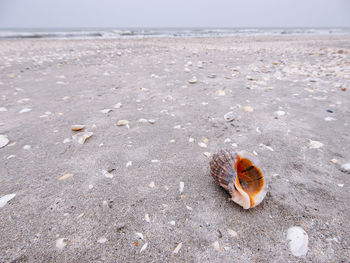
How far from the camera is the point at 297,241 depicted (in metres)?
1.37

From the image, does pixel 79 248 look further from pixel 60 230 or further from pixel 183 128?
pixel 183 128

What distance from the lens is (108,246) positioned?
1325mm

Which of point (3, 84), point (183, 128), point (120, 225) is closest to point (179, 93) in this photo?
point (183, 128)

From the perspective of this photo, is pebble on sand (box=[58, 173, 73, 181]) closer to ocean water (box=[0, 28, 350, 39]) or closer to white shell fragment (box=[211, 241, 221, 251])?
white shell fragment (box=[211, 241, 221, 251])

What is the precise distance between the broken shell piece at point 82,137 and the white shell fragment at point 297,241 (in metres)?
2.34

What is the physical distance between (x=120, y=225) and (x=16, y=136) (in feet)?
7.01

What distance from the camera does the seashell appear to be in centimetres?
156

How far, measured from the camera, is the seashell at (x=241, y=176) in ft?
5.13

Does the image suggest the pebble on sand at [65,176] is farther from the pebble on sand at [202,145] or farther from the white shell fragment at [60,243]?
the pebble on sand at [202,145]

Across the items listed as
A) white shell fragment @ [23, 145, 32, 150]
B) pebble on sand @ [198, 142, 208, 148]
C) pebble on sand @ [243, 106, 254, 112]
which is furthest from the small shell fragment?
white shell fragment @ [23, 145, 32, 150]

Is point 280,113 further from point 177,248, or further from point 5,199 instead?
point 5,199

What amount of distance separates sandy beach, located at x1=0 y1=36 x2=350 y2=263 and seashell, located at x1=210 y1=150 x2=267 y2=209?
93 millimetres

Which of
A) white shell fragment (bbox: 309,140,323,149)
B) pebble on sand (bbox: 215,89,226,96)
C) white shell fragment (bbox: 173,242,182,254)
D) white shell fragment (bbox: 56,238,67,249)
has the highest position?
pebble on sand (bbox: 215,89,226,96)

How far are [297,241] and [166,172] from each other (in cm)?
121
